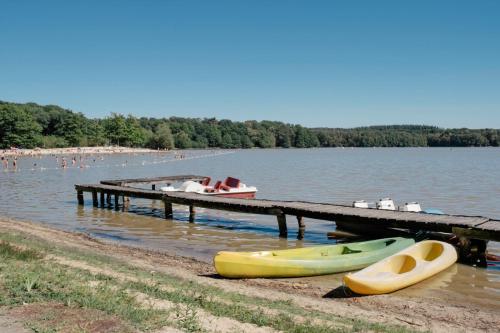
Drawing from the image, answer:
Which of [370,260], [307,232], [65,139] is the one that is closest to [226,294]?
[370,260]

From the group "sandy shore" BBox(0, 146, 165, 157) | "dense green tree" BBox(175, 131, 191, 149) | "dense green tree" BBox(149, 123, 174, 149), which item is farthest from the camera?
"dense green tree" BBox(175, 131, 191, 149)

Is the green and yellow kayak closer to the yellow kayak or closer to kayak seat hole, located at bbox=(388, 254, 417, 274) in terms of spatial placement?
the yellow kayak

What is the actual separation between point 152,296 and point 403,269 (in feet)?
21.3

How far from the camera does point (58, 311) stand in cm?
657

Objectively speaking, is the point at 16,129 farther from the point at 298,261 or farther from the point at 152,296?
the point at 152,296

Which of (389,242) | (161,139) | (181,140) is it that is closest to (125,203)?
(389,242)

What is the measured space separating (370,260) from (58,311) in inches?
326

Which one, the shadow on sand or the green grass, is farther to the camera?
the shadow on sand

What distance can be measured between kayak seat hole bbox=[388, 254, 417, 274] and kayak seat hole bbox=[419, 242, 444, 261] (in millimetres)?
1438

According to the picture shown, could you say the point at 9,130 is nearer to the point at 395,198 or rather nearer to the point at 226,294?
the point at 395,198

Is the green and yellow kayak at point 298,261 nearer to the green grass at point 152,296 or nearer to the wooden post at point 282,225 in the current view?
the green grass at point 152,296

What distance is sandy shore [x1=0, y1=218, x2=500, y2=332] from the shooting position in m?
8.66

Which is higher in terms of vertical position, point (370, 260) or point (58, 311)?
point (58, 311)

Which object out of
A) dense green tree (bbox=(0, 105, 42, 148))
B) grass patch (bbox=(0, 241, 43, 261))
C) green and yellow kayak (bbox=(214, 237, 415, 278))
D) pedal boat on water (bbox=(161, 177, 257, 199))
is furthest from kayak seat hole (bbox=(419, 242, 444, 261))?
dense green tree (bbox=(0, 105, 42, 148))
